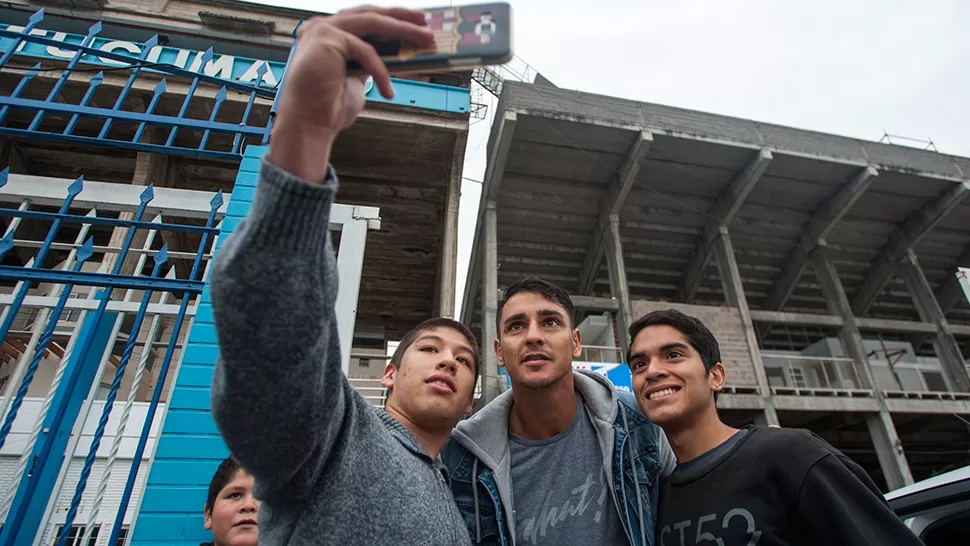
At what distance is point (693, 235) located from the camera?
16.2 metres

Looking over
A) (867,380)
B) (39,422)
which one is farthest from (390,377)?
(867,380)

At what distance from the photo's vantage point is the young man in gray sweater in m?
0.75

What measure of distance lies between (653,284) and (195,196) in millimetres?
16792

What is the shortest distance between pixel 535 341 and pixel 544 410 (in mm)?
304

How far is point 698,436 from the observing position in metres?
1.76

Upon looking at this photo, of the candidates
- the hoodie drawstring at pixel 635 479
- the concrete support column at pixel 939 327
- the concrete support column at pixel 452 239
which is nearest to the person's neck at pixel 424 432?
the hoodie drawstring at pixel 635 479

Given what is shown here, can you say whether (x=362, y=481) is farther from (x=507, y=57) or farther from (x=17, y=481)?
(x=17, y=481)

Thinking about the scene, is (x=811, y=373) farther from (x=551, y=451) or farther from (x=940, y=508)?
(x=551, y=451)

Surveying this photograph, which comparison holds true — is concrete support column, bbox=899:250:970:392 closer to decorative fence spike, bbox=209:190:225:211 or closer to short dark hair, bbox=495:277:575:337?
short dark hair, bbox=495:277:575:337

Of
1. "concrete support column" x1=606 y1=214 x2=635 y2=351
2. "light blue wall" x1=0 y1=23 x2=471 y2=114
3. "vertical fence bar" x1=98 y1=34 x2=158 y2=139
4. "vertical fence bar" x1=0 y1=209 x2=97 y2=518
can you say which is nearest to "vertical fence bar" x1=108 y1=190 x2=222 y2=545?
"vertical fence bar" x1=0 y1=209 x2=97 y2=518

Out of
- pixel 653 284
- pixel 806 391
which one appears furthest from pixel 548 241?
pixel 806 391

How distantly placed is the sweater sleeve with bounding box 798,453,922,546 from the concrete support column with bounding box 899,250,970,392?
18.8 m

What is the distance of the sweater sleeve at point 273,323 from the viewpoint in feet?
2.43

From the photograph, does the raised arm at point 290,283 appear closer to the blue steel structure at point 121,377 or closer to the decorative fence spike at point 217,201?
the blue steel structure at point 121,377
